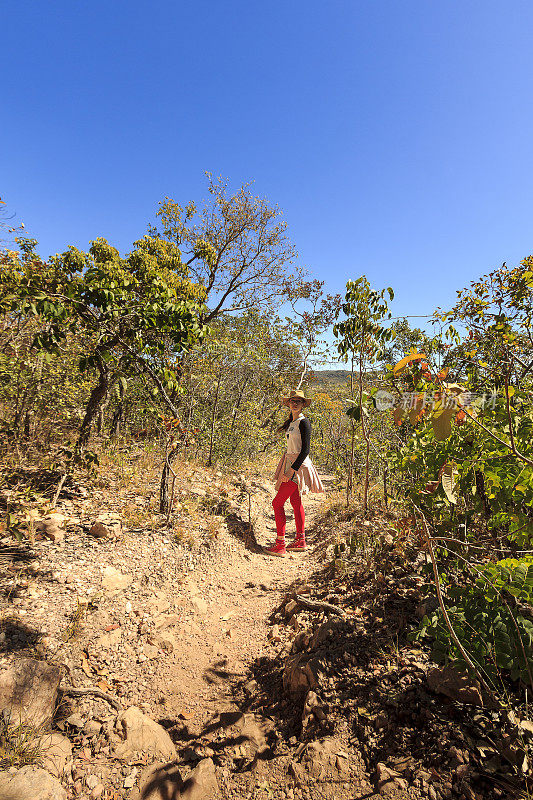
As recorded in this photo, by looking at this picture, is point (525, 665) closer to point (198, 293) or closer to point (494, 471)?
point (494, 471)

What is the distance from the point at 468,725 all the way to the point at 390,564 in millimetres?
1701

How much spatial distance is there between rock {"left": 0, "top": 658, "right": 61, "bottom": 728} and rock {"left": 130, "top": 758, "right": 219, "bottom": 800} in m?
0.74

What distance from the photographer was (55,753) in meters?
1.99

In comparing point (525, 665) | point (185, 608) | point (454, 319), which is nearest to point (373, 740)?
point (525, 665)

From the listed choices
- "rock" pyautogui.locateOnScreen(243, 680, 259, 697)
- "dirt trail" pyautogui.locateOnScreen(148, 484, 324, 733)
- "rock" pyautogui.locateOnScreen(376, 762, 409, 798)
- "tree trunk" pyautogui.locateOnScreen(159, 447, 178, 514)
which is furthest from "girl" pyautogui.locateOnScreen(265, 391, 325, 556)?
"rock" pyautogui.locateOnScreen(376, 762, 409, 798)

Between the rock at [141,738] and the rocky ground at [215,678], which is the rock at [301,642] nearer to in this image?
the rocky ground at [215,678]

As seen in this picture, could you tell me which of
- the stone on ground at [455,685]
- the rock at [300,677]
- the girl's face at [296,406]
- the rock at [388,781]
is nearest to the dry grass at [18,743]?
the rock at [300,677]

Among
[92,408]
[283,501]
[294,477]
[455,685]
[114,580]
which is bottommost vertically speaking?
[114,580]

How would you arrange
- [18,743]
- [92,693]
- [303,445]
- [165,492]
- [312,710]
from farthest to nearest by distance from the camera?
[303,445] → [165,492] → [92,693] → [312,710] → [18,743]

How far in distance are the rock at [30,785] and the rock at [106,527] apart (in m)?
2.31

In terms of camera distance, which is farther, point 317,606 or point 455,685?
point 317,606

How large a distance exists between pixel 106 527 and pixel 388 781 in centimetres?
352

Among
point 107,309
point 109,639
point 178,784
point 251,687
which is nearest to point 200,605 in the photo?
point 109,639

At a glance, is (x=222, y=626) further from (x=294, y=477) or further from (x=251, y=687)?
(x=294, y=477)
